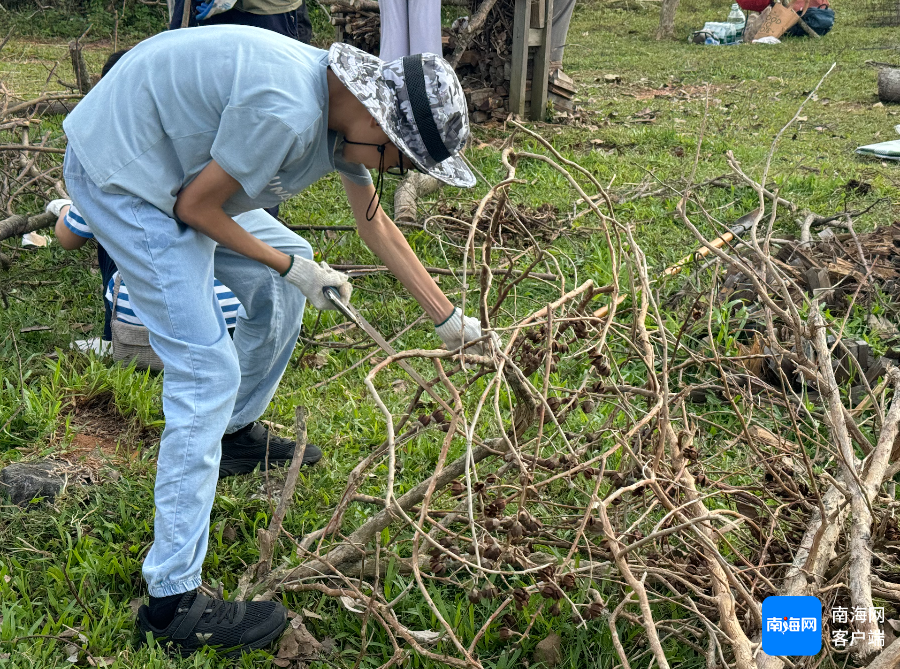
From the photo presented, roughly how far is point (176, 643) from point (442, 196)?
12.4 ft

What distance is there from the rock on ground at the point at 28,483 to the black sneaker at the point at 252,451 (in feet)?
1.83

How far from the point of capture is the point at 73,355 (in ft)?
12.3

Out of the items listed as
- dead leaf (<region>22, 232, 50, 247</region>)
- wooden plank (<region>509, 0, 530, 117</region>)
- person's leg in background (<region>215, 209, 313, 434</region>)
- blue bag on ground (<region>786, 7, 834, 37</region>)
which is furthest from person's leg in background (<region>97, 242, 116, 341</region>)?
blue bag on ground (<region>786, 7, 834, 37</region>)

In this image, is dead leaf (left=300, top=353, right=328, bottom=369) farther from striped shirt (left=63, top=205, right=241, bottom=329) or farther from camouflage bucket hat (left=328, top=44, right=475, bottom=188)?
camouflage bucket hat (left=328, top=44, right=475, bottom=188)

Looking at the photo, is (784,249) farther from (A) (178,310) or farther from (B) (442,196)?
(A) (178,310)

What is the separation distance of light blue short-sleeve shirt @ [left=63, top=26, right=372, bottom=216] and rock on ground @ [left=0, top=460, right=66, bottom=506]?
121cm

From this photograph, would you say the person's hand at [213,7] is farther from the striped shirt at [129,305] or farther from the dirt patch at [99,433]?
the dirt patch at [99,433]

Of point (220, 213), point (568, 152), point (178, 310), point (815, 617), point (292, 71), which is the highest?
point (292, 71)

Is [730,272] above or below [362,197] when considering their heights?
below

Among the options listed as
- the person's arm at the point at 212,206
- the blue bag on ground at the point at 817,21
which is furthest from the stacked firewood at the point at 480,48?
the blue bag on ground at the point at 817,21

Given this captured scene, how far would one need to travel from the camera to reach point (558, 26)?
8305mm

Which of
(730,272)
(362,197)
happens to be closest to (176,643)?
(362,197)

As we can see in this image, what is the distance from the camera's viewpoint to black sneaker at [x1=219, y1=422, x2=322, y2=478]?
3.03 metres

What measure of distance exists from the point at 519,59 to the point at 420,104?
6193 mm
